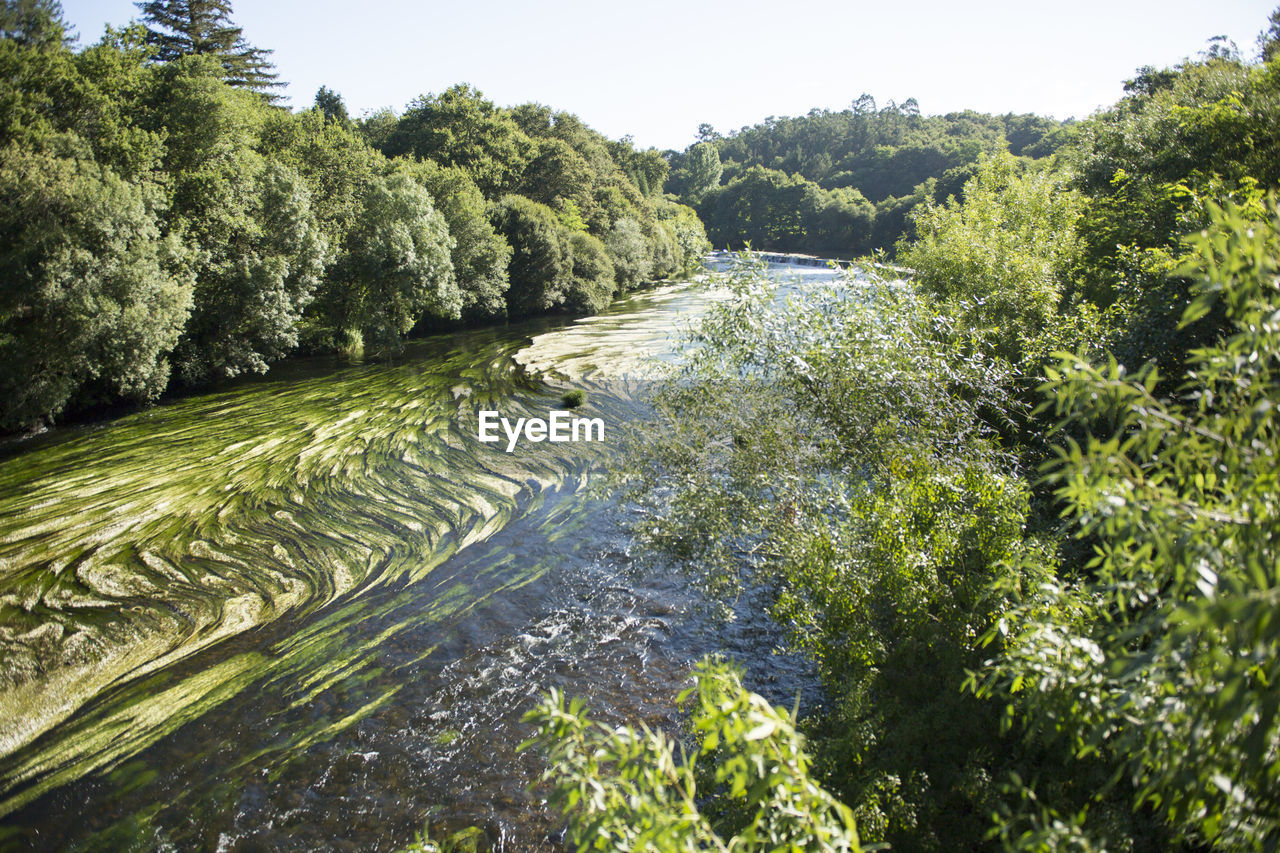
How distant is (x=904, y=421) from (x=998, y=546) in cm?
326

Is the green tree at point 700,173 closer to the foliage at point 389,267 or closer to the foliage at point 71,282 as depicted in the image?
the foliage at point 389,267

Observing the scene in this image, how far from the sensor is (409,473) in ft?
61.2

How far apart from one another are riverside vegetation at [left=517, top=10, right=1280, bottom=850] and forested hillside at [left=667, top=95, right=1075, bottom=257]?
70.0 meters

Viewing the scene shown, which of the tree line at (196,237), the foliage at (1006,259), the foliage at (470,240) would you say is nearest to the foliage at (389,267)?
the tree line at (196,237)

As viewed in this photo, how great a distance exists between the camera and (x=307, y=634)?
1174 centimetres

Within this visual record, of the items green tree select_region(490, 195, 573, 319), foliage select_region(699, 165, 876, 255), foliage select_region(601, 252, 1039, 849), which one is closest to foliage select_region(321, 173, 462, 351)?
green tree select_region(490, 195, 573, 319)

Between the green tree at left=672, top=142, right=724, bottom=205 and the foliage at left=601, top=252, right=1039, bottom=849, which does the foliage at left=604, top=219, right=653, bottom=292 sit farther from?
the green tree at left=672, top=142, right=724, bottom=205

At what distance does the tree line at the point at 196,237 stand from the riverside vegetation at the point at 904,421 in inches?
5.2

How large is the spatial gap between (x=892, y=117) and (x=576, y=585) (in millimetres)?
176103

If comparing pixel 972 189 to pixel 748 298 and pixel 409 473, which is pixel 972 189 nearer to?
pixel 748 298

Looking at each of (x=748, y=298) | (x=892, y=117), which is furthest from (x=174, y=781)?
(x=892, y=117)

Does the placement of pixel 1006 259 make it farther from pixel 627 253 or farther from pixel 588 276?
pixel 627 253

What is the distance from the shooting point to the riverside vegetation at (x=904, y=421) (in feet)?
10.1

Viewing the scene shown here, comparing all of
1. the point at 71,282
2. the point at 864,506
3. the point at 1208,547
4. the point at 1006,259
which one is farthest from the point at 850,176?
the point at 1208,547
